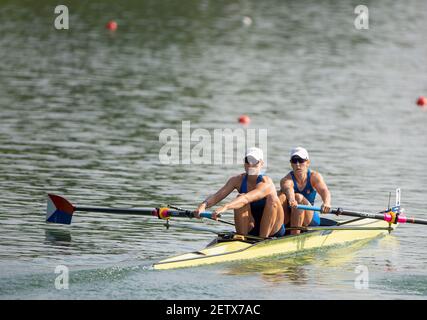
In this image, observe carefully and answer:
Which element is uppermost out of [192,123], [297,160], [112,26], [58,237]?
[112,26]

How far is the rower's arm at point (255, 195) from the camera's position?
64.4 ft

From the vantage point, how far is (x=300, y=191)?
2150cm

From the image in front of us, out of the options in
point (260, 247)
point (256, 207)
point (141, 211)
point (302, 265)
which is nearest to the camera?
point (260, 247)

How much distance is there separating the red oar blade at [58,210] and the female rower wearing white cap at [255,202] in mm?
3089

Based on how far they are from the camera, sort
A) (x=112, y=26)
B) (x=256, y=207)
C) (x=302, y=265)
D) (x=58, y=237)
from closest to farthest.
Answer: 1. (x=302, y=265)
2. (x=256, y=207)
3. (x=58, y=237)
4. (x=112, y=26)

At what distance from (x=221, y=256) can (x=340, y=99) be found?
22622mm

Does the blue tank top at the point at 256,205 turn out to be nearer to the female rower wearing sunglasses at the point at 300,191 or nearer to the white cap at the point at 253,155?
the white cap at the point at 253,155

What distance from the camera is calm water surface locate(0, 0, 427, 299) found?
18828mm

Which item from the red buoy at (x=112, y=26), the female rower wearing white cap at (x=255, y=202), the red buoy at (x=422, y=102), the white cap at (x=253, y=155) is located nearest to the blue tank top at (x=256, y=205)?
the female rower wearing white cap at (x=255, y=202)

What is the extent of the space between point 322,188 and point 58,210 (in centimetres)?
512

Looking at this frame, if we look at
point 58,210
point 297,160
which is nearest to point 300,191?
point 297,160

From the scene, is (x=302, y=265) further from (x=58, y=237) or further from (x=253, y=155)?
(x=58, y=237)

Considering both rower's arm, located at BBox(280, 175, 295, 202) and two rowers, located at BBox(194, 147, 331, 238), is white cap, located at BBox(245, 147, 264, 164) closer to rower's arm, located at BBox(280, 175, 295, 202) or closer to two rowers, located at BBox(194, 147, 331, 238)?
two rowers, located at BBox(194, 147, 331, 238)
